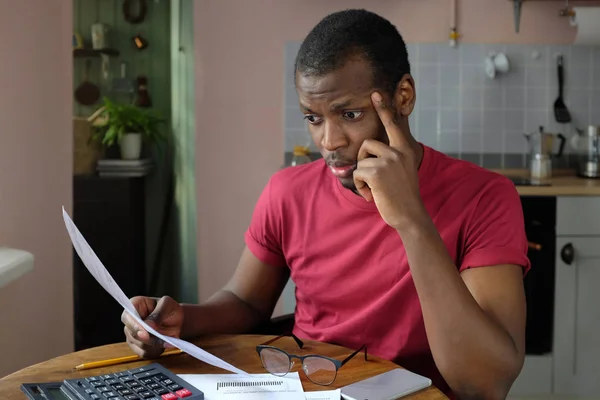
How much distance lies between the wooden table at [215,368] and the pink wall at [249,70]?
7.14 feet

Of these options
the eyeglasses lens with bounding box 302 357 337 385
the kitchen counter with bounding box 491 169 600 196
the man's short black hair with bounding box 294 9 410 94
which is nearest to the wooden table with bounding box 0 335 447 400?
the eyeglasses lens with bounding box 302 357 337 385

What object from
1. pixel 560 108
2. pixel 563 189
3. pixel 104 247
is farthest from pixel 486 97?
pixel 104 247

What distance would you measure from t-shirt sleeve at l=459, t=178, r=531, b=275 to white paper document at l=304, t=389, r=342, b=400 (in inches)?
15.4

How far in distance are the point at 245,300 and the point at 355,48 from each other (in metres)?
0.60

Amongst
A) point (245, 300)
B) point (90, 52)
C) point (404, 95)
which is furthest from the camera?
point (90, 52)

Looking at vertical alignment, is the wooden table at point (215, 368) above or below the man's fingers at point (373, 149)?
below

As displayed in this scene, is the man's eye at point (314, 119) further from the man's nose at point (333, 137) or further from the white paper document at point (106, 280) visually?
the white paper document at point (106, 280)

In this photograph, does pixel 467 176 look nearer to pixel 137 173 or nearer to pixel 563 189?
pixel 563 189

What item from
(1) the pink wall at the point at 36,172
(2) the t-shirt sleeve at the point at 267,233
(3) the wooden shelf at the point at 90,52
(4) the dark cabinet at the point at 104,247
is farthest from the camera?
(3) the wooden shelf at the point at 90,52

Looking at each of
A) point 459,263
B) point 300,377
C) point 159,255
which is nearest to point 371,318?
point 459,263

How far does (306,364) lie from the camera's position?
119 cm

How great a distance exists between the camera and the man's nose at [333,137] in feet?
4.42

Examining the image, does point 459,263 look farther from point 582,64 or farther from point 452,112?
point 582,64

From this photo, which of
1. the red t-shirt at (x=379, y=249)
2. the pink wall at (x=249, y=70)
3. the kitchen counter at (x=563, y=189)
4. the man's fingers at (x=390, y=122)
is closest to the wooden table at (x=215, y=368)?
the red t-shirt at (x=379, y=249)
